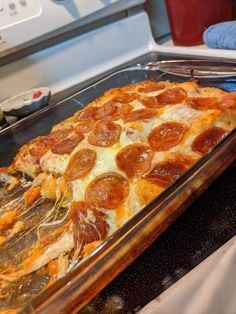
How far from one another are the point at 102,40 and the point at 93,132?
19.6 inches

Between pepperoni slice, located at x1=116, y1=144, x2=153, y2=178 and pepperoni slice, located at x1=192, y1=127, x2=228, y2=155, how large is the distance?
7 cm

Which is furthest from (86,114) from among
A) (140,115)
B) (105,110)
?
(140,115)

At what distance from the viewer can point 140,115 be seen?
0.69 metres

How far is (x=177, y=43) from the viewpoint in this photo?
116 cm

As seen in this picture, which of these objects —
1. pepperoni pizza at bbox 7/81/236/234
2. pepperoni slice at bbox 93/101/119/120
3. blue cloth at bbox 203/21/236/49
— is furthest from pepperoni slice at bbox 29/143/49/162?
blue cloth at bbox 203/21/236/49

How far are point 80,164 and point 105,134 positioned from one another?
8 cm

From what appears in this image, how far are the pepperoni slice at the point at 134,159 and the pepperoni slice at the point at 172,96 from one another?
0.14 m

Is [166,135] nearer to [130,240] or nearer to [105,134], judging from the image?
[105,134]

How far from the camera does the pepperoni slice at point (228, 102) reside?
63cm

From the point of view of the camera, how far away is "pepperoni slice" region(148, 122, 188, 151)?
0.60 metres

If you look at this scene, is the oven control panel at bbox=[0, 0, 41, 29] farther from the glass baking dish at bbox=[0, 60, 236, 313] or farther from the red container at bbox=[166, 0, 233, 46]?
the glass baking dish at bbox=[0, 60, 236, 313]

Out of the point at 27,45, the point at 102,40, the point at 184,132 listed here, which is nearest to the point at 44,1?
the point at 27,45

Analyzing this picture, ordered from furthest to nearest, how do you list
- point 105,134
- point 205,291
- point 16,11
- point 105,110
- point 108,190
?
point 16,11 < point 105,110 < point 105,134 < point 108,190 < point 205,291

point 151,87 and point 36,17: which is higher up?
point 36,17
